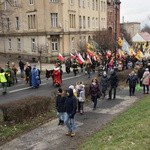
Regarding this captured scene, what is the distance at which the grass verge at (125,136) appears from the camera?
400 inches

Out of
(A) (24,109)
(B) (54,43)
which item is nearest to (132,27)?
(B) (54,43)

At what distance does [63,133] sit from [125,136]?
2.76 meters

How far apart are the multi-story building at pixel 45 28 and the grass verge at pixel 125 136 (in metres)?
32.8

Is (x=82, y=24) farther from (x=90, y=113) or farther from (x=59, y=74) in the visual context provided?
(x=90, y=113)

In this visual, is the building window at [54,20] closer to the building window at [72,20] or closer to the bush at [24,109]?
the building window at [72,20]

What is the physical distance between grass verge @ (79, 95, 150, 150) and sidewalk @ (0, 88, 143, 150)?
572 millimetres

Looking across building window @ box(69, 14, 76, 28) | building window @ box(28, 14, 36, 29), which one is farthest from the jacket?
building window @ box(69, 14, 76, 28)

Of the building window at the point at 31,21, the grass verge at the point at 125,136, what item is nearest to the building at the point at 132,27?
the building window at the point at 31,21

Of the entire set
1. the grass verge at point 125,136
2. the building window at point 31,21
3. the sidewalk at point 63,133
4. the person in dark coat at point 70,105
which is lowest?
the sidewalk at point 63,133

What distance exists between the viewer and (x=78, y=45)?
171 feet

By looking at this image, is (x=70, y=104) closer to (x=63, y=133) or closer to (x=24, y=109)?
(x=63, y=133)

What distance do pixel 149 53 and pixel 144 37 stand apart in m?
46.7

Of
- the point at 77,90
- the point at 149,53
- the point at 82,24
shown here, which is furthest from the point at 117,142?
the point at 82,24

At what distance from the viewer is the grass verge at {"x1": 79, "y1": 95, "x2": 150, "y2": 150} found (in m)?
10.2
